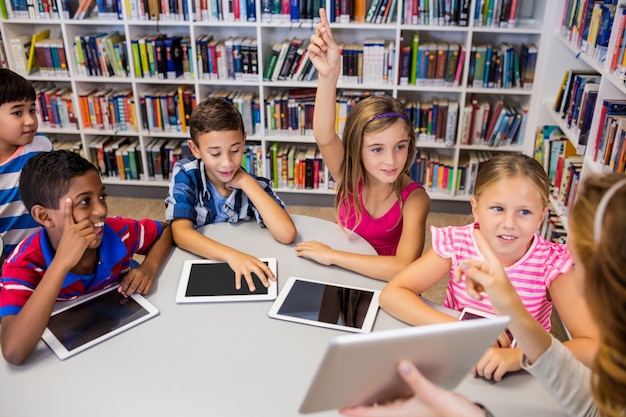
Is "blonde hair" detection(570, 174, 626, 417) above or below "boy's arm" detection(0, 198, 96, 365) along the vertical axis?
above

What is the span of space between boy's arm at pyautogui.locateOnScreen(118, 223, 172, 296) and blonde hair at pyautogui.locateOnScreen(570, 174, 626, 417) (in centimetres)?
103

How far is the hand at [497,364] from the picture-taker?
3.64 ft

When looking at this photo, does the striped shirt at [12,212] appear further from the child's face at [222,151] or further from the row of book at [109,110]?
the row of book at [109,110]

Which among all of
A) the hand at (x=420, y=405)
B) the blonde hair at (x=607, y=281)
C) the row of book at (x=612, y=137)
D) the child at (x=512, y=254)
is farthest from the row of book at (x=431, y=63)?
the hand at (x=420, y=405)

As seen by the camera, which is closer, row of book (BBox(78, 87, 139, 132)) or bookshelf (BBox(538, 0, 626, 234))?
bookshelf (BBox(538, 0, 626, 234))

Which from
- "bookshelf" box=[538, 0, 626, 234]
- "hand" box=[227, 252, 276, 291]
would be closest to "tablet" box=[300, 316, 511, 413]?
"hand" box=[227, 252, 276, 291]

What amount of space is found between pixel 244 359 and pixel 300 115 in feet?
8.04

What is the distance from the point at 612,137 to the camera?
222 cm

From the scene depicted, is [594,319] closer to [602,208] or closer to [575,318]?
[602,208]

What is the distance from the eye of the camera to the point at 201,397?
108cm

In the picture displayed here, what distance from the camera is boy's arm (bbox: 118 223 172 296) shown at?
4.63 ft

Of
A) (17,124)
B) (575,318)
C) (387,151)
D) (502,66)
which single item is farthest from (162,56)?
(575,318)

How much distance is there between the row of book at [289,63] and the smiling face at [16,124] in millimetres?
1670

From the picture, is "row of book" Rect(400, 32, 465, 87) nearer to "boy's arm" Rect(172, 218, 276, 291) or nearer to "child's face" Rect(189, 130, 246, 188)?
"child's face" Rect(189, 130, 246, 188)
